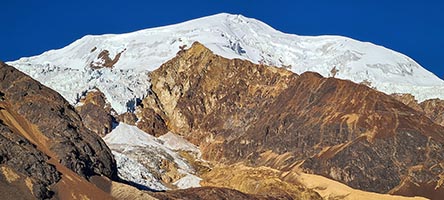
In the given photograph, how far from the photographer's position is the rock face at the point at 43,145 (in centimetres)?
11781

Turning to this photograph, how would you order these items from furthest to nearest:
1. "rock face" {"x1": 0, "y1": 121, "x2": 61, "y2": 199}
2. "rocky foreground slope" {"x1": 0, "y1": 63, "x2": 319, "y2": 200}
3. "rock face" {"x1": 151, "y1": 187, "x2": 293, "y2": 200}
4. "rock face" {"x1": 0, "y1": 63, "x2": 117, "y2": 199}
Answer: "rock face" {"x1": 151, "y1": 187, "x2": 293, "y2": 200} < "rock face" {"x1": 0, "y1": 63, "x2": 117, "y2": 199} < "rocky foreground slope" {"x1": 0, "y1": 63, "x2": 319, "y2": 200} < "rock face" {"x1": 0, "y1": 121, "x2": 61, "y2": 199}

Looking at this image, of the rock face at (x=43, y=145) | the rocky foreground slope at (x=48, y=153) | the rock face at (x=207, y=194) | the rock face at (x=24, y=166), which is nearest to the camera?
the rock face at (x=24, y=166)

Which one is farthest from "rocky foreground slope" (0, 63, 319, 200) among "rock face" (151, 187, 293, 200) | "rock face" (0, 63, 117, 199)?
"rock face" (151, 187, 293, 200)

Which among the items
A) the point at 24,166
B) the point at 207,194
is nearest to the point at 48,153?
the point at 24,166

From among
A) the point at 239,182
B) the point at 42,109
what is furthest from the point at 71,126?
the point at 239,182

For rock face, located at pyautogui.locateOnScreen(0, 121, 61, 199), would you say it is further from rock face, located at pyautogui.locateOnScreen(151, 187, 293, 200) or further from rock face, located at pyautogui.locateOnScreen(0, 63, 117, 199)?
rock face, located at pyautogui.locateOnScreen(151, 187, 293, 200)

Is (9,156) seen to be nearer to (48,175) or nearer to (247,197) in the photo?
Result: (48,175)

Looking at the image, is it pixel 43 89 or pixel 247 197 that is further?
pixel 247 197

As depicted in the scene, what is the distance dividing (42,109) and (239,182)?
6847 cm

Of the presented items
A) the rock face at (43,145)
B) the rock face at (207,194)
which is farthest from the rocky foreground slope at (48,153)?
the rock face at (207,194)

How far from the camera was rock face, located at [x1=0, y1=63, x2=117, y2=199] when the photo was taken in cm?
11781

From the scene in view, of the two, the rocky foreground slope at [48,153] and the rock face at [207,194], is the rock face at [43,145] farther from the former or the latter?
the rock face at [207,194]

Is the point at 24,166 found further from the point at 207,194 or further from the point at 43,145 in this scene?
the point at 207,194

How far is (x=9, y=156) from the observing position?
392 ft
